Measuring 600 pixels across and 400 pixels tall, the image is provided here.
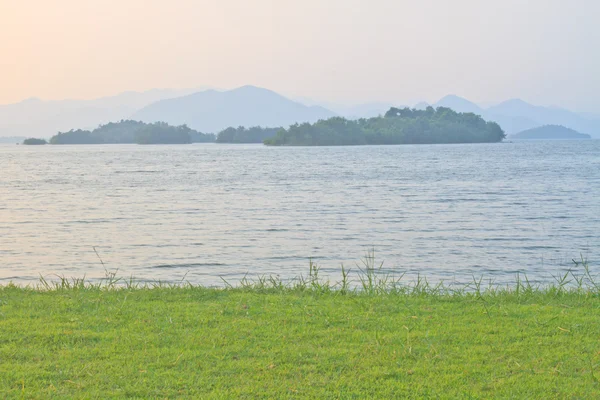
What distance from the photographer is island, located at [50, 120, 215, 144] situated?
180 metres

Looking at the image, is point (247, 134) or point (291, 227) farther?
point (247, 134)

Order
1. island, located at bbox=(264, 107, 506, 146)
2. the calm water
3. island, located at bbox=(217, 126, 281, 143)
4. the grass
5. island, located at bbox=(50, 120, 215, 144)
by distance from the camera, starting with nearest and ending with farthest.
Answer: the grass, the calm water, island, located at bbox=(264, 107, 506, 146), island, located at bbox=(50, 120, 215, 144), island, located at bbox=(217, 126, 281, 143)

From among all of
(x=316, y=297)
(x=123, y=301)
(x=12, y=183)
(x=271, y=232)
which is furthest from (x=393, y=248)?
(x=12, y=183)

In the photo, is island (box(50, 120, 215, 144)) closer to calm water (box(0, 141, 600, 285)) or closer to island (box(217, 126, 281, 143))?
island (box(217, 126, 281, 143))

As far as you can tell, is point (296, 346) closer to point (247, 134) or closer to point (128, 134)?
point (247, 134)

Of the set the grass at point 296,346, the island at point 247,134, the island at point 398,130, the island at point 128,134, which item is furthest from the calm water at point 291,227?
the island at point 247,134

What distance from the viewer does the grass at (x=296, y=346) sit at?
5.31m

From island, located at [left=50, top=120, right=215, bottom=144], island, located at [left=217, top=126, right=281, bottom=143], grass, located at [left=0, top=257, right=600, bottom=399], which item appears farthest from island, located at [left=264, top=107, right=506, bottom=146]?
grass, located at [left=0, top=257, right=600, bottom=399]

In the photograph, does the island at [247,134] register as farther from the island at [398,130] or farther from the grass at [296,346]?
the grass at [296,346]

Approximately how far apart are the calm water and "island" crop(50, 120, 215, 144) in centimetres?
13538

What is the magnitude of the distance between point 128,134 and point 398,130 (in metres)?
79.8

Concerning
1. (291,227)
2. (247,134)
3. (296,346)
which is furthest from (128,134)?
(296,346)

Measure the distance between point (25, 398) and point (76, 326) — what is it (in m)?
1.95

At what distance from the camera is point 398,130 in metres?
161
